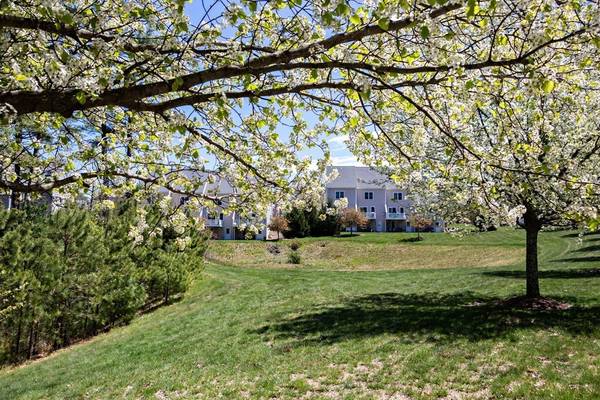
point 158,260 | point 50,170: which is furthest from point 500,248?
point 50,170

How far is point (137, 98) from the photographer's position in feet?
13.3

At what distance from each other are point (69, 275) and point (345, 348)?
991cm

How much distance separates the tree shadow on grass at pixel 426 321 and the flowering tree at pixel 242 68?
5994 mm

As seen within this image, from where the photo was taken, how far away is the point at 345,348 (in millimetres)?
10047

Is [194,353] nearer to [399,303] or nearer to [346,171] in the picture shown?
[399,303]

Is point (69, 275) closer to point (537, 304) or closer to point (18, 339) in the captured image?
point (18, 339)

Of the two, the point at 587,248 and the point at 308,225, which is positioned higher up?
the point at 308,225

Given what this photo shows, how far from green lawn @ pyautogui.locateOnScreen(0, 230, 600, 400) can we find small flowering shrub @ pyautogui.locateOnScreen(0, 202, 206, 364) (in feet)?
3.30

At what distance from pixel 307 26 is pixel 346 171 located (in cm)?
6694

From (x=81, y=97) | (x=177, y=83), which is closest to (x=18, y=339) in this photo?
(x=81, y=97)

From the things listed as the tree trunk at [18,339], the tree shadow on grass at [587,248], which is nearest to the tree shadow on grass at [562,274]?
the tree shadow on grass at [587,248]

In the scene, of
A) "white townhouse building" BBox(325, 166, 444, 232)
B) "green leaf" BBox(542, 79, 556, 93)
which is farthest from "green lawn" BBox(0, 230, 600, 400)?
"white townhouse building" BBox(325, 166, 444, 232)

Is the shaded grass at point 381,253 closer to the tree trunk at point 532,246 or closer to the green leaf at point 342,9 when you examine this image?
the tree trunk at point 532,246

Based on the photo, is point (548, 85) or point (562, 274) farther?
point (562, 274)
